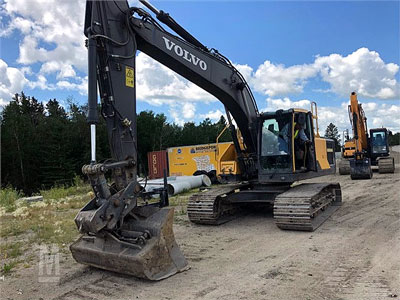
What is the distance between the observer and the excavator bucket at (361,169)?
15750 millimetres

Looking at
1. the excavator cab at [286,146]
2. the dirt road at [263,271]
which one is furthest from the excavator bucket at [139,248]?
the excavator cab at [286,146]

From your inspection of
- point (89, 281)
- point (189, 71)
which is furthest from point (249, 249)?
point (189, 71)

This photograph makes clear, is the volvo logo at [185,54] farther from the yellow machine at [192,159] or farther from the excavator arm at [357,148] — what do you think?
the yellow machine at [192,159]

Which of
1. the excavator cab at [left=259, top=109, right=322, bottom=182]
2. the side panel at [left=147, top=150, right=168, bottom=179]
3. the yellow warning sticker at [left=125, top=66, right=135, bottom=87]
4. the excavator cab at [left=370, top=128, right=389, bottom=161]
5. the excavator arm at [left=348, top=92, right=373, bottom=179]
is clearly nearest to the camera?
the yellow warning sticker at [left=125, top=66, right=135, bottom=87]

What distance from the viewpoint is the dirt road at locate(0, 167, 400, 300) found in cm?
385

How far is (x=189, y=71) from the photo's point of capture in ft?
19.7

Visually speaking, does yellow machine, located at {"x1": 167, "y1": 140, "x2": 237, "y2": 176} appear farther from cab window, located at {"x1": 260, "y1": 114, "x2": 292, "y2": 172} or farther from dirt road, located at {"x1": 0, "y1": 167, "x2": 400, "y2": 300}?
dirt road, located at {"x1": 0, "y1": 167, "x2": 400, "y2": 300}

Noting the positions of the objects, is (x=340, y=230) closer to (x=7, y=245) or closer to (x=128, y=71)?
(x=128, y=71)

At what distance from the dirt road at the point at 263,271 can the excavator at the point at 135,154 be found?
0.77 feet

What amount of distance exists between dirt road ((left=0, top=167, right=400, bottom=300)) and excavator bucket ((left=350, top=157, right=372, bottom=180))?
31.3 ft

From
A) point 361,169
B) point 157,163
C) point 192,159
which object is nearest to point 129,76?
point 361,169

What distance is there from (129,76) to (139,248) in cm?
233

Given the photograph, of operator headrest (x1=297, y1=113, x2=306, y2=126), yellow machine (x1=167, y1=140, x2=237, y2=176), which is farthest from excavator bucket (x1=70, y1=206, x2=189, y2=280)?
yellow machine (x1=167, y1=140, x2=237, y2=176)

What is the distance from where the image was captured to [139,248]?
4.14 metres
